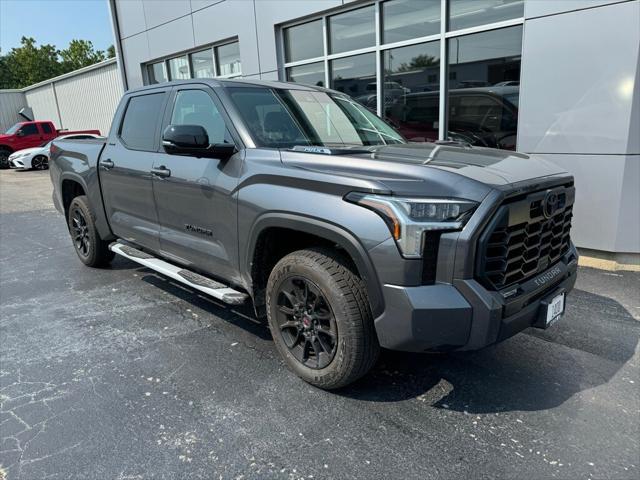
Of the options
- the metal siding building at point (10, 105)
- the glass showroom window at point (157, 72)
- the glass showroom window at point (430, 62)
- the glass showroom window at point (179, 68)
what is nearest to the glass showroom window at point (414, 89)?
the glass showroom window at point (430, 62)

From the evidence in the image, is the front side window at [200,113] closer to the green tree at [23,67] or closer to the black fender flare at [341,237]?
the black fender flare at [341,237]

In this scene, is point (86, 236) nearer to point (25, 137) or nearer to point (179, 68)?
point (179, 68)

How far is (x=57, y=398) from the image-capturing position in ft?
10.00

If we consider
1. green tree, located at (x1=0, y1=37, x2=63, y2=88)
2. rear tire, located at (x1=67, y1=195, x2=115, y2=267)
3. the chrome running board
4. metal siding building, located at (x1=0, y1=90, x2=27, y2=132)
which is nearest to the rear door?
the chrome running board

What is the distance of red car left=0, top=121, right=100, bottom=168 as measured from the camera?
21547 millimetres

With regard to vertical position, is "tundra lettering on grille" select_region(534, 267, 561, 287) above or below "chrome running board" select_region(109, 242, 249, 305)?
above

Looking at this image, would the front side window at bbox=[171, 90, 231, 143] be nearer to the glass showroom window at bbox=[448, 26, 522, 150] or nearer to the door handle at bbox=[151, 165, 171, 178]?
the door handle at bbox=[151, 165, 171, 178]

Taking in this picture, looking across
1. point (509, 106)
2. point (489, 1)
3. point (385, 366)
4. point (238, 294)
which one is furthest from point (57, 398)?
point (489, 1)

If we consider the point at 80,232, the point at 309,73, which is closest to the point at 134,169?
the point at 80,232

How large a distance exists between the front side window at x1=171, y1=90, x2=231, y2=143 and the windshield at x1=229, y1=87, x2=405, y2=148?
0.68ft

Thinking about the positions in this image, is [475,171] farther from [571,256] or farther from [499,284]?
[571,256]

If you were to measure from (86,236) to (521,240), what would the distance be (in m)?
4.98

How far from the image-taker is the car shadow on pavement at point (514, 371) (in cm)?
299

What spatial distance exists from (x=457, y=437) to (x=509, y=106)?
5210mm
